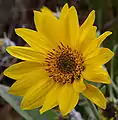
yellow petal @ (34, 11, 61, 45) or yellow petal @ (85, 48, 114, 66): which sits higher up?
yellow petal @ (34, 11, 61, 45)

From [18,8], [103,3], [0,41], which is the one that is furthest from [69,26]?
[18,8]

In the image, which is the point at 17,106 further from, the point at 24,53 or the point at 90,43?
the point at 90,43

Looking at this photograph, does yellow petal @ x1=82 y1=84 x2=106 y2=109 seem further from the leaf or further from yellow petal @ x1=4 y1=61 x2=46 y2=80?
the leaf

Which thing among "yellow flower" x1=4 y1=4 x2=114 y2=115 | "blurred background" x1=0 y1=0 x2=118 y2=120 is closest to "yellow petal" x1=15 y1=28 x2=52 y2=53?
"yellow flower" x1=4 y1=4 x2=114 y2=115

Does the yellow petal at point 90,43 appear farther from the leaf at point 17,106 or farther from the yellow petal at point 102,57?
the leaf at point 17,106

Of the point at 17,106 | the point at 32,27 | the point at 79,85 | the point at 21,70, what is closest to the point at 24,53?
the point at 21,70

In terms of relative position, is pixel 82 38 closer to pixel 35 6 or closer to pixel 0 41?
pixel 0 41

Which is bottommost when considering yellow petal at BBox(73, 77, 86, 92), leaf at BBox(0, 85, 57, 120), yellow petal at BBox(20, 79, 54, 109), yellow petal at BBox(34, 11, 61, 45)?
leaf at BBox(0, 85, 57, 120)
